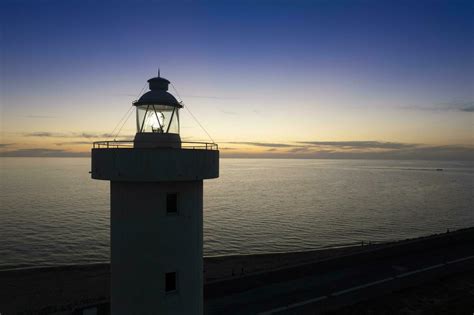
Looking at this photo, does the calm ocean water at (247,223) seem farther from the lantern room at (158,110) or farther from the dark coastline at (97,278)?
the lantern room at (158,110)

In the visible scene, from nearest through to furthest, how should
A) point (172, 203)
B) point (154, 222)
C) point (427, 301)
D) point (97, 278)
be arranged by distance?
point (154, 222) < point (172, 203) < point (427, 301) < point (97, 278)

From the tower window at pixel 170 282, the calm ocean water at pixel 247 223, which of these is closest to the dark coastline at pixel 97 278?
the calm ocean water at pixel 247 223

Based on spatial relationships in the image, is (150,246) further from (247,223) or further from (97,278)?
(247,223)

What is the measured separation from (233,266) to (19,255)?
19.7m

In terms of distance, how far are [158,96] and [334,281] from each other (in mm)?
14965

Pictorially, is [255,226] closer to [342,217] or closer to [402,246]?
[342,217]

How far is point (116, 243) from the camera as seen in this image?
6.68 metres

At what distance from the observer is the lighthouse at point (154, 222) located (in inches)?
244

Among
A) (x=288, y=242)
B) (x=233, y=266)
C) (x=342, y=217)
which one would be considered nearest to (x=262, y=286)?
(x=233, y=266)

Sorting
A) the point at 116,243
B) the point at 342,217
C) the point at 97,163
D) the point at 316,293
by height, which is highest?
the point at 97,163

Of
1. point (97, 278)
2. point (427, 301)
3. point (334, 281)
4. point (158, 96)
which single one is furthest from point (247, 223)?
point (158, 96)

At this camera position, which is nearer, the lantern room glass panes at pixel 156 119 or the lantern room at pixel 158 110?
the lantern room at pixel 158 110

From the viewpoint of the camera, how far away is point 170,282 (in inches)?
264

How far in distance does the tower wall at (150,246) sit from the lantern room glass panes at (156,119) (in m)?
1.59
